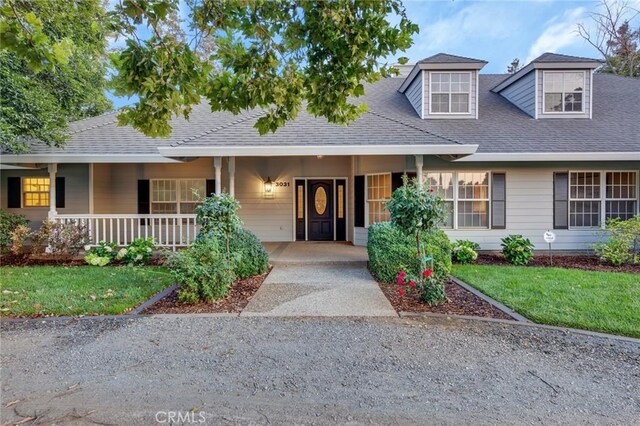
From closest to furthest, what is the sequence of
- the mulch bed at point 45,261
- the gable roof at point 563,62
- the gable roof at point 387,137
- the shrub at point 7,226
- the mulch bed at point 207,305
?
the mulch bed at point 207,305 → the gable roof at point 387,137 → the mulch bed at point 45,261 → the shrub at point 7,226 → the gable roof at point 563,62

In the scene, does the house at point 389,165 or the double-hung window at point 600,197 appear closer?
the house at point 389,165

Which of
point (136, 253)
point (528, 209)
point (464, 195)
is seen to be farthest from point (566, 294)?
point (136, 253)

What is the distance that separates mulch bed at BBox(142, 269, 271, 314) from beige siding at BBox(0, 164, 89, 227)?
6.63 m

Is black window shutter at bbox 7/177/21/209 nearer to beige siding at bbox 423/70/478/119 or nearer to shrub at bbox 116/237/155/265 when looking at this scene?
shrub at bbox 116/237/155/265

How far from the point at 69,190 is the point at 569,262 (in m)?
13.8

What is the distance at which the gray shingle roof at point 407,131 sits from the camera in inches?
324

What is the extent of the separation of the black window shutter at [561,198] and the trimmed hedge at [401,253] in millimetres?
4770

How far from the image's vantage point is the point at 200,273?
5.09 meters

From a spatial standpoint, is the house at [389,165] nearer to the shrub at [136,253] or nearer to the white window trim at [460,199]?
the white window trim at [460,199]

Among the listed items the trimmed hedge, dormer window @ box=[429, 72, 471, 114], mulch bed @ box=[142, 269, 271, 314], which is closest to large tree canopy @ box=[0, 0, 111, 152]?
mulch bed @ box=[142, 269, 271, 314]

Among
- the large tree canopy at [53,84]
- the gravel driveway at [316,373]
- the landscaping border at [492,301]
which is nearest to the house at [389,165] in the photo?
the large tree canopy at [53,84]

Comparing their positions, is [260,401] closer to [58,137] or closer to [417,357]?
[417,357]

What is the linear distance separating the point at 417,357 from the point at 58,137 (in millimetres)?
9638

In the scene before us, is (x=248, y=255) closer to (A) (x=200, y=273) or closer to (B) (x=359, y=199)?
(A) (x=200, y=273)
